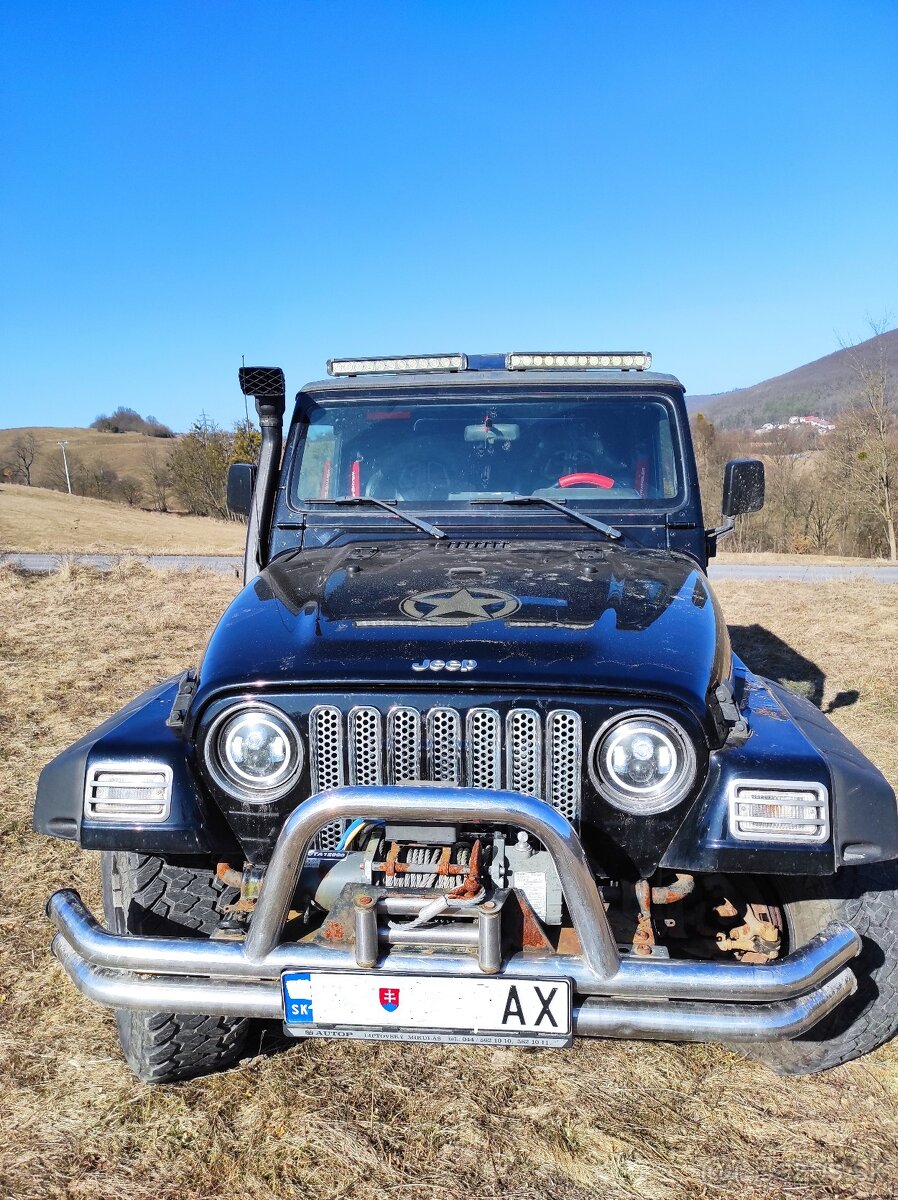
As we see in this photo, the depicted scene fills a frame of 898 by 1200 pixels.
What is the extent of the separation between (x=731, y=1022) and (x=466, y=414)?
2.46 m

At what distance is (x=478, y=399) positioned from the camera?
12.1 feet

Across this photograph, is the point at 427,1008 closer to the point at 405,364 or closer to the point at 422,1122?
the point at 422,1122

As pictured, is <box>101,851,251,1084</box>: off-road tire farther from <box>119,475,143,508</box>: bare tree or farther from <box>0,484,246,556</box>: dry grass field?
<box>119,475,143,508</box>: bare tree

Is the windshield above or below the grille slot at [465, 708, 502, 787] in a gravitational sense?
above

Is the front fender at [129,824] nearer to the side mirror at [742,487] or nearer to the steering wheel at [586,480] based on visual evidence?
the steering wheel at [586,480]

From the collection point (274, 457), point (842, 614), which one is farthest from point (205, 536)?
point (274, 457)

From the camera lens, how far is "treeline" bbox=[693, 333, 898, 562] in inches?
1180

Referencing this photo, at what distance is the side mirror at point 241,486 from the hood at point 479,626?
33.1 inches

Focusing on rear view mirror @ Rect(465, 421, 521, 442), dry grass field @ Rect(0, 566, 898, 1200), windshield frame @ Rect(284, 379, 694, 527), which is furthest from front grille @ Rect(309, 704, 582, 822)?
rear view mirror @ Rect(465, 421, 521, 442)

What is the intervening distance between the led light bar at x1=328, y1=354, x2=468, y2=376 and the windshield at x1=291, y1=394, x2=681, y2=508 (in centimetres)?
21

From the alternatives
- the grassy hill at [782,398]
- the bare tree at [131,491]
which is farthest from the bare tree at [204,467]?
the grassy hill at [782,398]

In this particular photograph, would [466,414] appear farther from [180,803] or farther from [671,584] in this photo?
[180,803]

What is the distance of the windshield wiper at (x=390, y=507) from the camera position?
3.34 metres

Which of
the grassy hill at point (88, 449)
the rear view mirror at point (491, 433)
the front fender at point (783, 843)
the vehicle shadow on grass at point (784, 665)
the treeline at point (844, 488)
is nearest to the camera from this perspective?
the front fender at point (783, 843)
